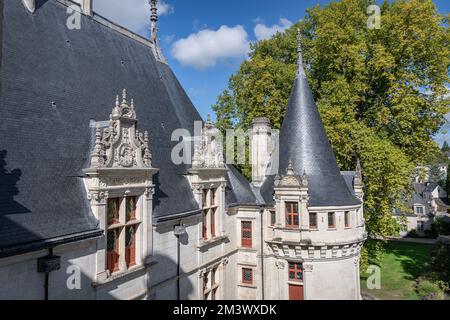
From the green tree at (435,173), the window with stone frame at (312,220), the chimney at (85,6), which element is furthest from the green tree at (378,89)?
the green tree at (435,173)

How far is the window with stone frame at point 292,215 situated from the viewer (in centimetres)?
1559

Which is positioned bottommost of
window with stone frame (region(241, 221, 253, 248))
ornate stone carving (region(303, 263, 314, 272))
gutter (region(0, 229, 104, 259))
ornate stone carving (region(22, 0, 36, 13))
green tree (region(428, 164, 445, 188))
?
ornate stone carving (region(303, 263, 314, 272))

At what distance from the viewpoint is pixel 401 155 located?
63.9 feet

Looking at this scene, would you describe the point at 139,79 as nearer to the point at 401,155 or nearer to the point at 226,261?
the point at 226,261

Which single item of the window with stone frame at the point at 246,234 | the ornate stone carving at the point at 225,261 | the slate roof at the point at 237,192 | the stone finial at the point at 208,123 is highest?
the stone finial at the point at 208,123

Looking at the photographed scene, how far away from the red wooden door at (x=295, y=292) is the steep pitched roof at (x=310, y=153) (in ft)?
13.1

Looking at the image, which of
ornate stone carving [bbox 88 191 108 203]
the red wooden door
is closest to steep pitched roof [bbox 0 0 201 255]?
ornate stone carving [bbox 88 191 108 203]

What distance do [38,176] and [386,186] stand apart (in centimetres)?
1763

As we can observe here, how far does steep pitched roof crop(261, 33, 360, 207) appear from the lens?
611 inches

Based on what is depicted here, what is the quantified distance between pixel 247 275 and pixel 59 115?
1150cm

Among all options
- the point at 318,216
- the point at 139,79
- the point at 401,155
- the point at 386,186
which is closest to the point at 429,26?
the point at 401,155

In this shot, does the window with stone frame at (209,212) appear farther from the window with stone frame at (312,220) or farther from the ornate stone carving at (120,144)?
the ornate stone carving at (120,144)

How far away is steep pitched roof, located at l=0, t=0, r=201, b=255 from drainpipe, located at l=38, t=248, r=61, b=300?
429 mm

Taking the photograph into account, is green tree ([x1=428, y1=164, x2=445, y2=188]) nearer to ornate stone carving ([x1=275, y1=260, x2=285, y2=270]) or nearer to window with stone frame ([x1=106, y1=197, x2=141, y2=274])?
ornate stone carving ([x1=275, y1=260, x2=285, y2=270])
